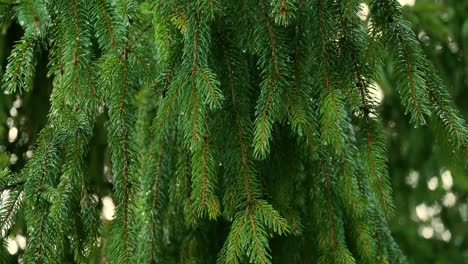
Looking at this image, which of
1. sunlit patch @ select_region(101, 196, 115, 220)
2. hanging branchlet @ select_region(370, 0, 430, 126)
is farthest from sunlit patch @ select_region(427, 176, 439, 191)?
hanging branchlet @ select_region(370, 0, 430, 126)

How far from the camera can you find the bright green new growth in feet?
4.28

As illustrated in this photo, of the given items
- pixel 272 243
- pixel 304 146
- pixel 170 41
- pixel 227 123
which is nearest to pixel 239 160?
pixel 227 123

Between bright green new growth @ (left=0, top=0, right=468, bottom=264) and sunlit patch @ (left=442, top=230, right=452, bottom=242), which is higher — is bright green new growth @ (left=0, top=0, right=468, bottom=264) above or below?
below

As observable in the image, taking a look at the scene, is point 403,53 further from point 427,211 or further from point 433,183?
point 427,211

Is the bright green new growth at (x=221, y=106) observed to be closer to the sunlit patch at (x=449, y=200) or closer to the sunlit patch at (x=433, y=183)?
the sunlit patch at (x=433, y=183)

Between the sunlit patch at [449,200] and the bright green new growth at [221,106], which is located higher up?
the sunlit patch at [449,200]

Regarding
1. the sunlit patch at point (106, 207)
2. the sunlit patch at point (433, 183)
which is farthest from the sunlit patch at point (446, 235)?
the sunlit patch at point (106, 207)

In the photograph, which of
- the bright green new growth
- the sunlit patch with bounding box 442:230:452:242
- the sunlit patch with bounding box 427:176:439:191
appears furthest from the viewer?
the sunlit patch with bounding box 442:230:452:242

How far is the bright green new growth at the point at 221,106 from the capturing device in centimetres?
130

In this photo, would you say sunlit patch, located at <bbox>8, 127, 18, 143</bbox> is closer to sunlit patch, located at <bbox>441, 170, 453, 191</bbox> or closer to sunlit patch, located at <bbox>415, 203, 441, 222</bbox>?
sunlit patch, located at <bbox>441, 170, 453, 191</bbox>

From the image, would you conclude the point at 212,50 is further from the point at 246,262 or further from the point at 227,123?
the point at 246,262

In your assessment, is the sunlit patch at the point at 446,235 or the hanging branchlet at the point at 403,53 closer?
the hanging branchlet at the point at 403,53

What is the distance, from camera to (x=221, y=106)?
54.6 inches

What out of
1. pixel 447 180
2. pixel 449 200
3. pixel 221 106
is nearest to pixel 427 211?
pixel 449 200
